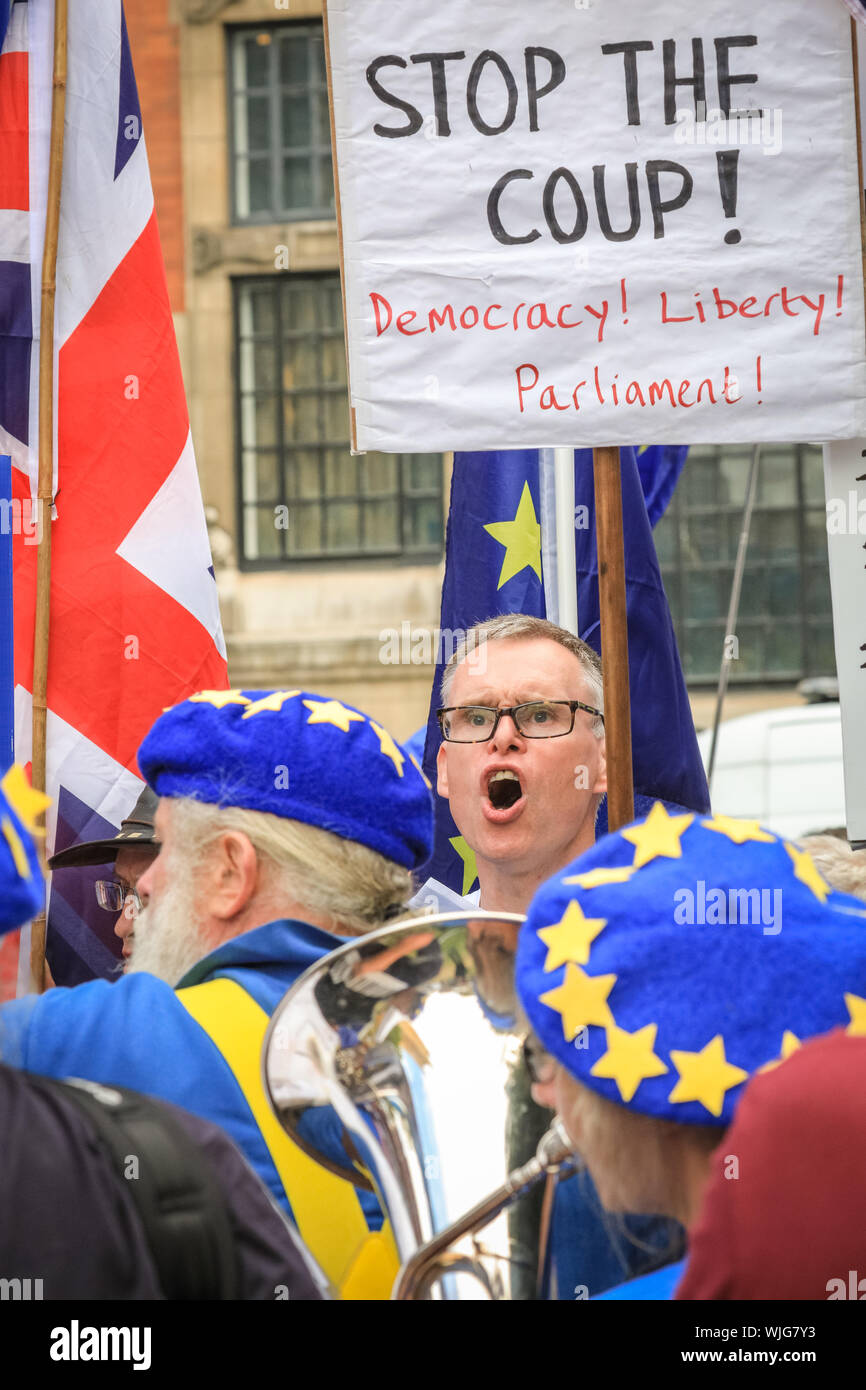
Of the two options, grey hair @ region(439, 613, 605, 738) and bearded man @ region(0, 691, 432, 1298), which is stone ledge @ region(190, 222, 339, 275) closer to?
grey hair @ region(439, 613, 605, 738)

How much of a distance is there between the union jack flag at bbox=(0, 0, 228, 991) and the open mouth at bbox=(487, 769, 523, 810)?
657mm

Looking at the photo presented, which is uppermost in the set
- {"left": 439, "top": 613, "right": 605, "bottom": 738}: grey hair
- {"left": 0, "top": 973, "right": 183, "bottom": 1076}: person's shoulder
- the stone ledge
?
the stone ledge

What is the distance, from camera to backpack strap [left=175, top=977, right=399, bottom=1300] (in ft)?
6.26

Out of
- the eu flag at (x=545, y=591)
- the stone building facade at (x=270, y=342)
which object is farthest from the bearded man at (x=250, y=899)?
the stone building facade at (x=270, y=342)

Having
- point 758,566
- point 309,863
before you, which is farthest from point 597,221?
point 758,566

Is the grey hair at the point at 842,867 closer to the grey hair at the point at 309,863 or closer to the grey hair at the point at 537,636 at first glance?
the grey hair at the point at 537,636

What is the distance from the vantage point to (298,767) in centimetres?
221

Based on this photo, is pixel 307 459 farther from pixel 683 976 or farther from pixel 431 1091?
pixel 683 976

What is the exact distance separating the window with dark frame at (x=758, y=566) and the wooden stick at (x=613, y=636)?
42.7ft

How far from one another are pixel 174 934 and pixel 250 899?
0.43 feet

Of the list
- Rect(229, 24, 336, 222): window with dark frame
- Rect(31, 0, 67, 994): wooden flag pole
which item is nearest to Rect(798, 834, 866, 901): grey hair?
Rect(31, 0, 67, 994): wooden flag pole

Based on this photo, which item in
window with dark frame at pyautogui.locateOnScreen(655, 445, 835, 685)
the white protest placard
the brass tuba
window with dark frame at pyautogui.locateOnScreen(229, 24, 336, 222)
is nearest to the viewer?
the brass tuba

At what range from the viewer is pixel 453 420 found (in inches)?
112
